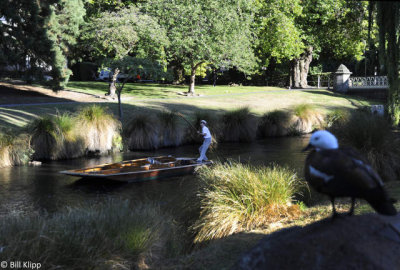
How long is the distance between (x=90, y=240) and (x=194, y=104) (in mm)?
→ 20853

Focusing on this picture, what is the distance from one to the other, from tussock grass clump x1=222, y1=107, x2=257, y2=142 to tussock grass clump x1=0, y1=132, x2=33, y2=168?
9787 mm

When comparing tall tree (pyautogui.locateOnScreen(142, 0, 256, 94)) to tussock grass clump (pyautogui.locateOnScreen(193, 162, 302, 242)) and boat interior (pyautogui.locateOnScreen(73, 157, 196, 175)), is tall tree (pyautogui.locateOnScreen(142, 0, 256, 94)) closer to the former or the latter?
boat interior (pyautogui.locateOnScreen(73, 157, 196, 175))

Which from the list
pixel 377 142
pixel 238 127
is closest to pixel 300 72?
pixel 238 127

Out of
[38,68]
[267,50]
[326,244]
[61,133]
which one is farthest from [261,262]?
[267,50]

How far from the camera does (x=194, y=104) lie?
25.9 meters


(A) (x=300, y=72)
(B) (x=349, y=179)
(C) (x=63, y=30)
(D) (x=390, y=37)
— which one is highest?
(C) (x=63, y=30)

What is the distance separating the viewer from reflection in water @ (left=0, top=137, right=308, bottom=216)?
34.6ft

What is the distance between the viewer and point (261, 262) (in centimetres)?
413

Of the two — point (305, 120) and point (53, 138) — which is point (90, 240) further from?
point (305, 120)

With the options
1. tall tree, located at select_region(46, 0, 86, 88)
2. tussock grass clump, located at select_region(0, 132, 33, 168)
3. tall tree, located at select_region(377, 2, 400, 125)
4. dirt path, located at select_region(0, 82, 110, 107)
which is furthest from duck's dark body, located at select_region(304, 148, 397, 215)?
tall tree, located at select_region(46, 0, 86, 88)

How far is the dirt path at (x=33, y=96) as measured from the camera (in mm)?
22864

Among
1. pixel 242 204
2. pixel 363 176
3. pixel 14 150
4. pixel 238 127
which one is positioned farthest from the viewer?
pixel 238 127

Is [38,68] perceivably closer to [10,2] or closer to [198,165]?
[10,2]

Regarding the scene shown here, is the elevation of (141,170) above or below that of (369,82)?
below
